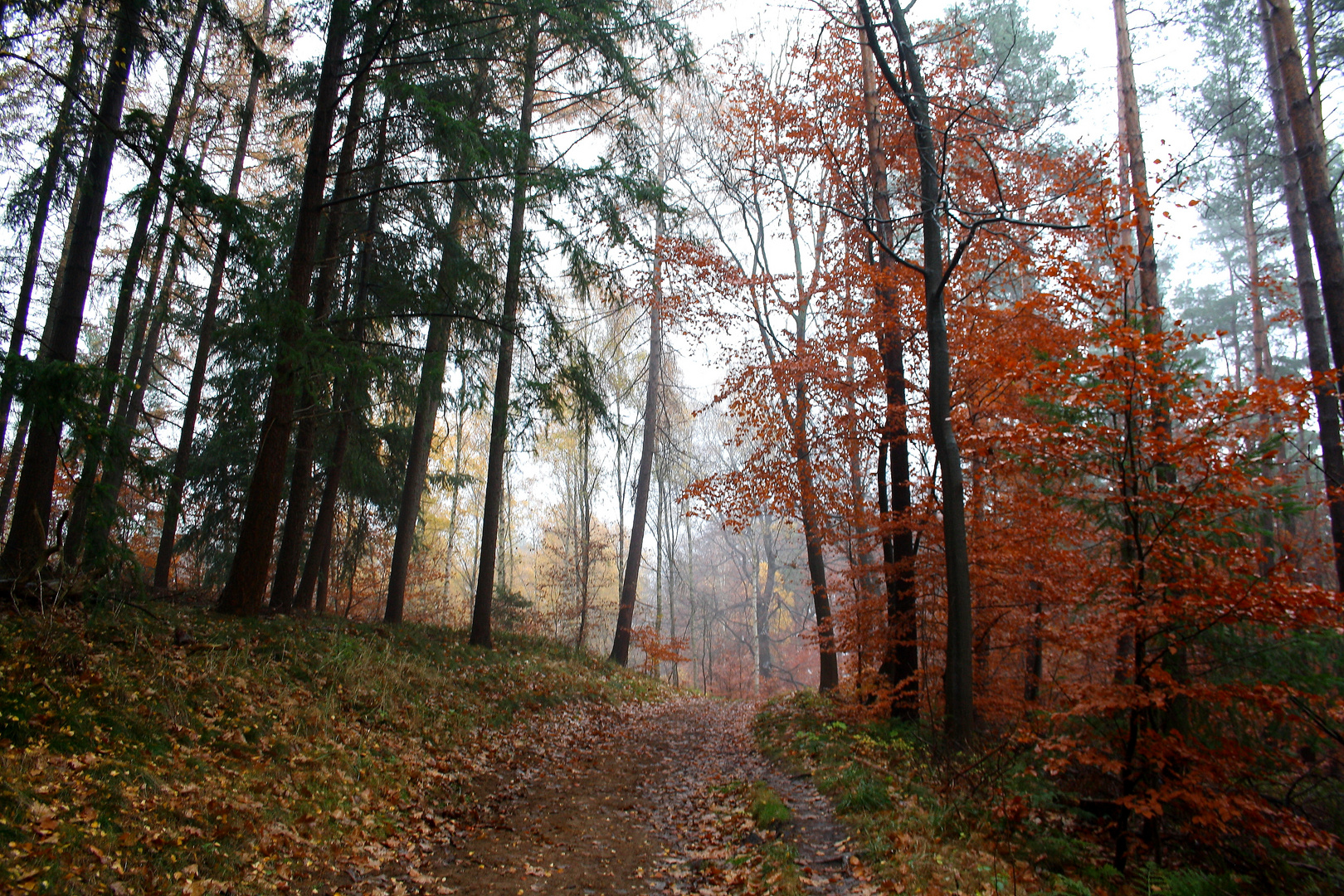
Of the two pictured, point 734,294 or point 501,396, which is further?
point 734,294

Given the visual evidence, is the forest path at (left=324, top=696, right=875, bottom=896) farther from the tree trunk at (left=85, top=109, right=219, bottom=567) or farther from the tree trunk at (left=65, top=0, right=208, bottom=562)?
the tree trunk at (left=65, top=0, right=208, bottom=562)

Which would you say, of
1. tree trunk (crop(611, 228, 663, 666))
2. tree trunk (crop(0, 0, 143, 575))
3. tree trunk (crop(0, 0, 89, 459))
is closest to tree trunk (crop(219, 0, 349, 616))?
tree trunk (crop(0, 0, 143, 575))

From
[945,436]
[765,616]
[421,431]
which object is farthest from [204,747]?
[765,616]

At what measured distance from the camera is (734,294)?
487 inches

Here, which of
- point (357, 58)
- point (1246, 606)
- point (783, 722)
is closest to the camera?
point (1246, 606)

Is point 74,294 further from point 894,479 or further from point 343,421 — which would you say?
point 894,479

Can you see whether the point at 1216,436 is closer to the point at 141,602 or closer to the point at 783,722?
the point at 783,722

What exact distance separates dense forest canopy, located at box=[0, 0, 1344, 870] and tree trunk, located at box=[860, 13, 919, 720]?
0.06 meters

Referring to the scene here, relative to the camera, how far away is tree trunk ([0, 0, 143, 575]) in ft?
20.2

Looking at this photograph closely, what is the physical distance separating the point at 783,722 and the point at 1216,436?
648 cm

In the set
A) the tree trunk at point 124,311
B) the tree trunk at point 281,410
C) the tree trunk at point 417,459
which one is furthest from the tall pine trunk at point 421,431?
the tree trunk at point 124,311

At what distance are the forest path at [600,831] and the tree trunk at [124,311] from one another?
342 cm

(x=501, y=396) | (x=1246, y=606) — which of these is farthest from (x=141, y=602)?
(x=1246, y=606)

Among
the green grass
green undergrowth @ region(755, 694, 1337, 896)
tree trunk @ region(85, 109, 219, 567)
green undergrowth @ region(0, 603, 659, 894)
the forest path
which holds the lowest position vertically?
the forest path
